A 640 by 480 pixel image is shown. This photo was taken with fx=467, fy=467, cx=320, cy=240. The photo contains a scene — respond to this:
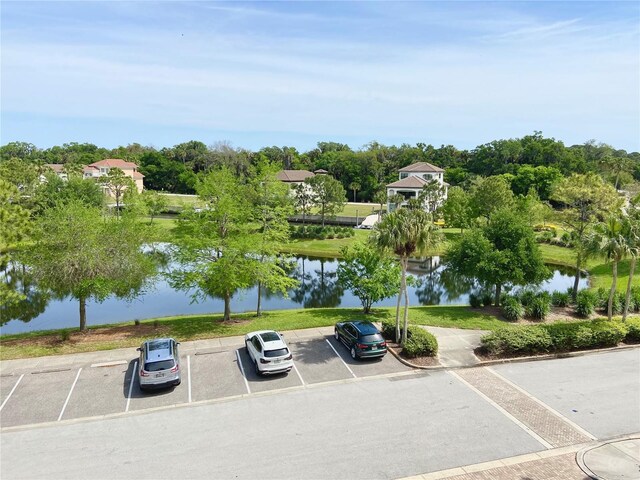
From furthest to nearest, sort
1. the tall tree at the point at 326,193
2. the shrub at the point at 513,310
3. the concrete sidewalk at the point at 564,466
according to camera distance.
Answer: the tall tree at the point at 326,193, the shrub at the point at 513,310, the concrete sidewalk at the point at 564,466

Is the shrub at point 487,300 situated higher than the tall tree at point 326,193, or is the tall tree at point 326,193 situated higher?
the tall tree at point 326,193

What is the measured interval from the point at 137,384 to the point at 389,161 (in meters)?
95.0

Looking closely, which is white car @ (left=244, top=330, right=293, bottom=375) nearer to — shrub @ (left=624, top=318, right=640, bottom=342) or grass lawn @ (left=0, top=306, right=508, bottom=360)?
grass lawn @ (left=0, top=306, right=508, bottom=360)

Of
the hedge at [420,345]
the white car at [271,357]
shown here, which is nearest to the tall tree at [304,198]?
the hedge at [420,345]

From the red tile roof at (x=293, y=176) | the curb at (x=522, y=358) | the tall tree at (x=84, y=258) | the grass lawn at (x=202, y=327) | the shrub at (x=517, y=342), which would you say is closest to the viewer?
the curb at (x=522, y=358)

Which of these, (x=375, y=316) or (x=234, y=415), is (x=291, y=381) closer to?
(x=234, y=415)

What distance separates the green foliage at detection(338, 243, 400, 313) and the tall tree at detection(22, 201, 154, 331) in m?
11.2

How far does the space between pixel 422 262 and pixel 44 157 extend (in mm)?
120427

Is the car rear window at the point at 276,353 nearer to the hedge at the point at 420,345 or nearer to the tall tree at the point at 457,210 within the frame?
the hedge at the point at 420,345

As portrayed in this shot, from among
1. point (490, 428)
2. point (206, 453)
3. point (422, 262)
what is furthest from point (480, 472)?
point (422, 262)

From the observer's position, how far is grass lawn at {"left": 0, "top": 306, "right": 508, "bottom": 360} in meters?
22.4

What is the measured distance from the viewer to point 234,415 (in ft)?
53.4

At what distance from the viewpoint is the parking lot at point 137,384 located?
55.2 ft

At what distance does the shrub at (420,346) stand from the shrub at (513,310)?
7.82 m
